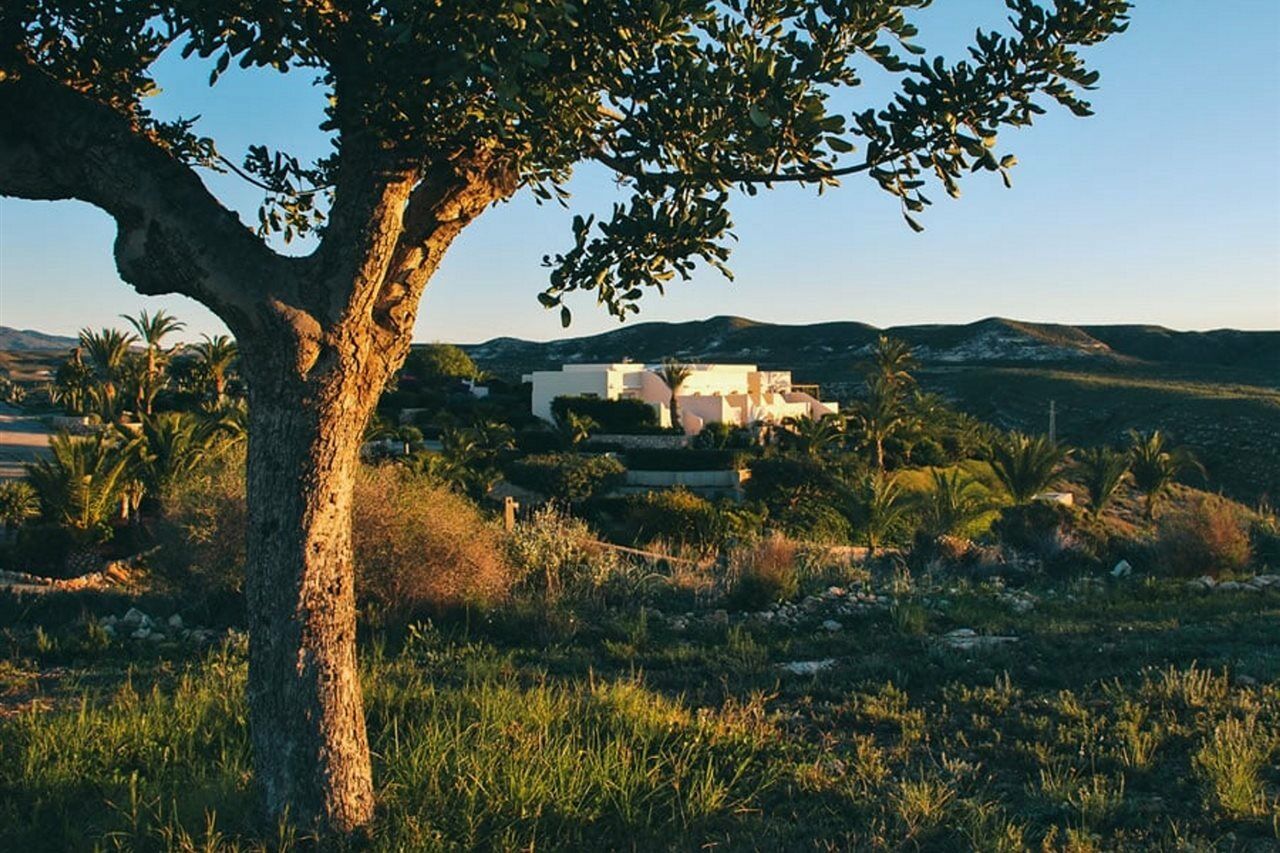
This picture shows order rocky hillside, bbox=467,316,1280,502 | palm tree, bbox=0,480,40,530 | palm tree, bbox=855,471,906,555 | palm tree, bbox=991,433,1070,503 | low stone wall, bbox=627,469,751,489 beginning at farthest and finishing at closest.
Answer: rocky hillside, bbox=467,316,1280,502 < low stone wall, bbox=627,469,751,489 < palm tree, bbox=991,433,1070,503 < palm tree, bbox=855,471,906,555 < palm tree, bbox=0,480,40,530

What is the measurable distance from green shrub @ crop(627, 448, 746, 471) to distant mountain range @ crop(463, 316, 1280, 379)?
54.3 m

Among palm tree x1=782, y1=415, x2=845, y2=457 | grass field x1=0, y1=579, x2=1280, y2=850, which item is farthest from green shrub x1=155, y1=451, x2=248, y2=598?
palm tree x1=782, y1=415, x2=845, y2=457

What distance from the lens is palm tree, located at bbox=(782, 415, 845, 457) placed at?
146 ft

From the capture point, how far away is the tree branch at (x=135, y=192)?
13.1 ft

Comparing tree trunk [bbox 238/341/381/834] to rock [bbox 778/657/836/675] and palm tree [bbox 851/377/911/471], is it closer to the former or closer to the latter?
rock [bbox 778/657/836/675]

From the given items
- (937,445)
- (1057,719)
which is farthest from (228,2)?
(937,445)

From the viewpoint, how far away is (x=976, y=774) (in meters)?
5.23

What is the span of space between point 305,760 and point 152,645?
5441 mm

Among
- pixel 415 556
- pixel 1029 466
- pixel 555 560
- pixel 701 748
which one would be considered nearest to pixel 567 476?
pixel 1029 466

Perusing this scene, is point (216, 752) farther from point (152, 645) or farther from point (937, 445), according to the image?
point (937, 445)

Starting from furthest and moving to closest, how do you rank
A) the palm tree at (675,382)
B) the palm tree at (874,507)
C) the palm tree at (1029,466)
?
1. the palm tree at (675,382)
2. the palm tree at (1029,466)
3. the palm tree at (874,507)

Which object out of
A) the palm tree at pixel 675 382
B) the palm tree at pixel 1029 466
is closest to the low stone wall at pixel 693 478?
the palm tree at pixel 675 382

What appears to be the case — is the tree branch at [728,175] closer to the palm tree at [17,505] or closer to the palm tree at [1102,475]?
the palm tree at [17,505]

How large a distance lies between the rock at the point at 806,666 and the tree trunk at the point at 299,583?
14.3ft
